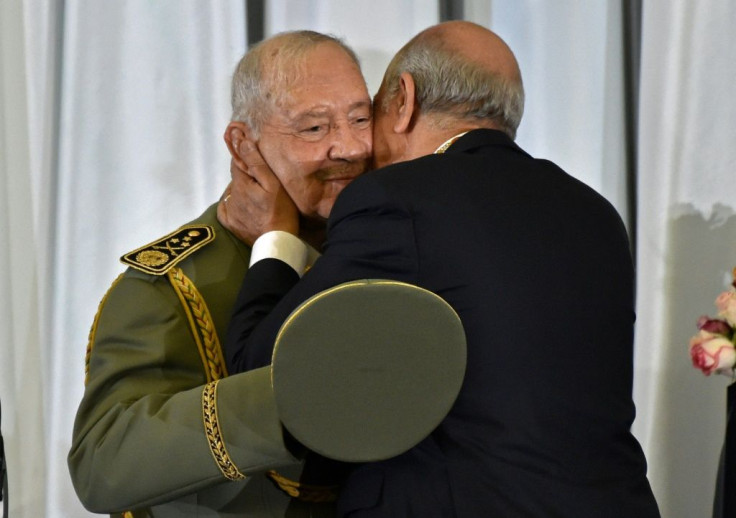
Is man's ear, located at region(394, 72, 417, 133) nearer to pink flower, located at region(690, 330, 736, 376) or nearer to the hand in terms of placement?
the hand

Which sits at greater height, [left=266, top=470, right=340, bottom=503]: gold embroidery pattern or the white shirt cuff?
the white shirt cuff

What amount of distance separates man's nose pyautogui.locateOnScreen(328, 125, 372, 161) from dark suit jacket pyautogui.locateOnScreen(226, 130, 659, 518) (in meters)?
0.30

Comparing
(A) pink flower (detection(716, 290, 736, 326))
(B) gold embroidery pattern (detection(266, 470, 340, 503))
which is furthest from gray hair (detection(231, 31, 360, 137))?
(A) pink flower (detection(716, 290, 736, 326))

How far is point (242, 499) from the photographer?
152 cm

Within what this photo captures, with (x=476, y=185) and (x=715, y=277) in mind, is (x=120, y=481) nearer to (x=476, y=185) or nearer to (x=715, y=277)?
(x=476, y=185)

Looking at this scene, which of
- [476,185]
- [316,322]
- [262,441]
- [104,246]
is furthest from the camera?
[104,246]

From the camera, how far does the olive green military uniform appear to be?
1.28m

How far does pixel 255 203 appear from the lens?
1627 millimetres

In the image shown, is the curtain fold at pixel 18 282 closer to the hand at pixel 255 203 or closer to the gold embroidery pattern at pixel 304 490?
the hand at pixel 255 203

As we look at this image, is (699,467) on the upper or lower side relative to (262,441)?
lower

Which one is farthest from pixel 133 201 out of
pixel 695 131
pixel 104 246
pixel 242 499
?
pixel 695 131

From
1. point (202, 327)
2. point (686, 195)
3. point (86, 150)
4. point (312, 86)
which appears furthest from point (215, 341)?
point (686, 195)

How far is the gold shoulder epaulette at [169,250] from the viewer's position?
156 centimetres

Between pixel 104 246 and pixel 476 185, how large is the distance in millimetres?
1247
